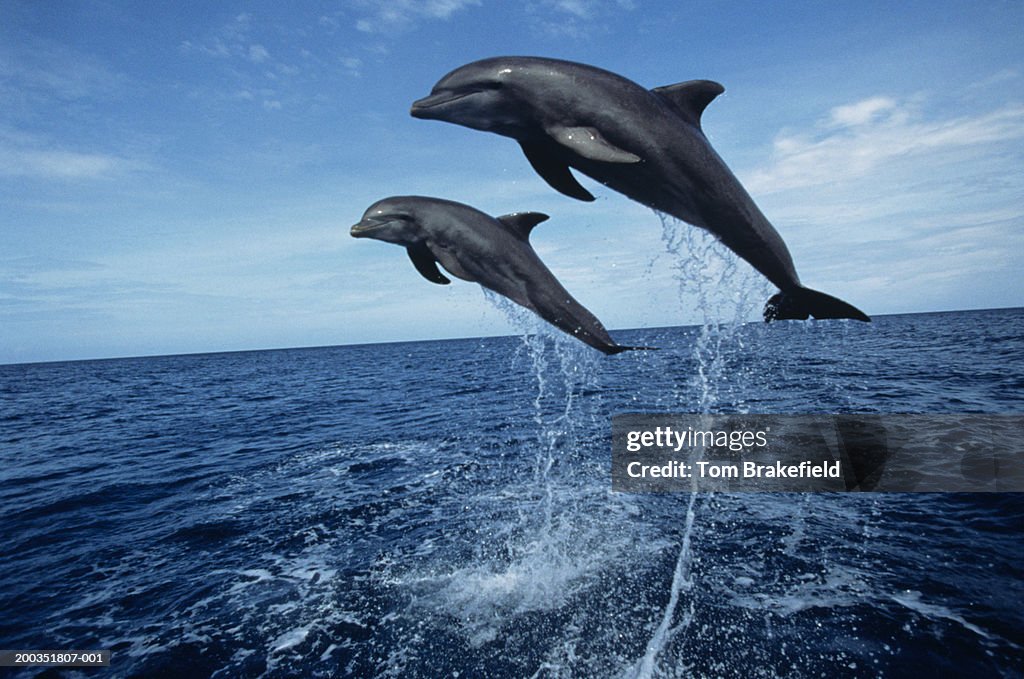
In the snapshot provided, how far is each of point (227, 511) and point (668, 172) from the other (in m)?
16.0

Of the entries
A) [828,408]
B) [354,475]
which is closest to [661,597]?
[354,475]

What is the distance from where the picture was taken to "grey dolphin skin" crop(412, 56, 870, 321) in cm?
494

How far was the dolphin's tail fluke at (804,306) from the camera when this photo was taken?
5.36 m

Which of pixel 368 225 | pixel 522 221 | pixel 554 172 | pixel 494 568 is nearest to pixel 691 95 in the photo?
pixel 554 172

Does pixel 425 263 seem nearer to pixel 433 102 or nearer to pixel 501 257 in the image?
pixel 501 257

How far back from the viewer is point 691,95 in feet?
17.5

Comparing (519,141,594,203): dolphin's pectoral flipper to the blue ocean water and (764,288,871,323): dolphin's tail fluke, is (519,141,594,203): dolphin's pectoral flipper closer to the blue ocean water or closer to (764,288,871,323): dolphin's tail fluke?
(764,288,871,323): dolphin's tail fluke

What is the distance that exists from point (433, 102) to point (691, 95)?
266cm

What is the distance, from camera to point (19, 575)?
39.4 ft

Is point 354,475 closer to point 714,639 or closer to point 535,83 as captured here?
point 714,639

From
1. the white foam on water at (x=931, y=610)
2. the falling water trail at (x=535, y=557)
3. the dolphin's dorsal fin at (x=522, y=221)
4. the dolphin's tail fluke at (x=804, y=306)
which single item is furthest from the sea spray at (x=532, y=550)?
the white foam on water at (x=931, y=610)

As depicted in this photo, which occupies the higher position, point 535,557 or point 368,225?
point 368,225

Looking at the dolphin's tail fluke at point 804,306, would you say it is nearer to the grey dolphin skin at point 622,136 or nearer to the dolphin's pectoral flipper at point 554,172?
the grey dolphin skin at point 622,136

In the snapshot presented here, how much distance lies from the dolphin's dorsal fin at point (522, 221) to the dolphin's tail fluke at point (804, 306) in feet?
9.10
